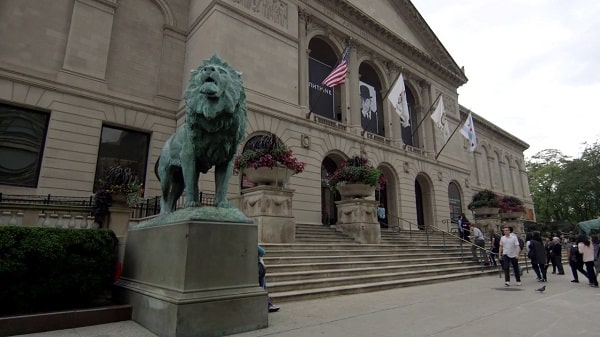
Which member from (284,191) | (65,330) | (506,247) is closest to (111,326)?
(65,330)

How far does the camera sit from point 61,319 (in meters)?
4.50

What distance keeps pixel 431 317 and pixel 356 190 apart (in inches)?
359

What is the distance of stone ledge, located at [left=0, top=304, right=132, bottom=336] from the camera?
4152 mm

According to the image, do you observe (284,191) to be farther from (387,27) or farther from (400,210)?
(387,27)

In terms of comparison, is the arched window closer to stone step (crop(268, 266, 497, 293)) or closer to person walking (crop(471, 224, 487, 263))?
person walking (crop(471, 224, 487, 263))

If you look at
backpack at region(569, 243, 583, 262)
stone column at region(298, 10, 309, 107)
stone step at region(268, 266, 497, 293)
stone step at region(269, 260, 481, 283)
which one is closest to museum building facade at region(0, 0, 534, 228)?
stone column at region(298, 10, 309, 107)

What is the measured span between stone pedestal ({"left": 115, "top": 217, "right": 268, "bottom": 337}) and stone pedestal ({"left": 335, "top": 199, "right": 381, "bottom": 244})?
9832mm

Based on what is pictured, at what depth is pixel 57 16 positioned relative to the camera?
48.3 ft

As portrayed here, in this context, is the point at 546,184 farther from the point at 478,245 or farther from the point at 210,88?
the point at 210,88

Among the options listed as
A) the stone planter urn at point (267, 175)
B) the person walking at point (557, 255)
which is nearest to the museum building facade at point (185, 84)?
→ the stone planter urn at point (267, 175)

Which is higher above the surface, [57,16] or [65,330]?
[57,16]

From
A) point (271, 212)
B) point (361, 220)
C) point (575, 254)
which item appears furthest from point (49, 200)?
point (575, 254)

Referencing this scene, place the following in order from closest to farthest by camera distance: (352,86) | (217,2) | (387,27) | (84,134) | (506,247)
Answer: (506,247) → (84,134) → (217,2) → (352,86) → (387,27)

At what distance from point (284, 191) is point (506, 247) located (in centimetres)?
740
